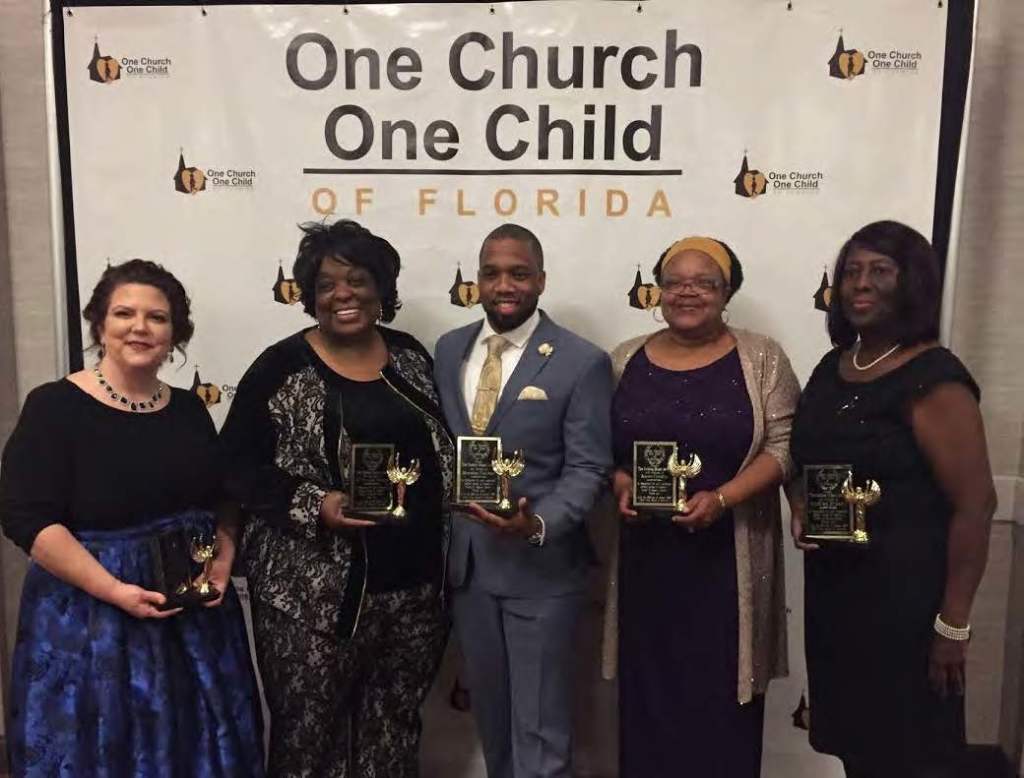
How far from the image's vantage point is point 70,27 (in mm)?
2557

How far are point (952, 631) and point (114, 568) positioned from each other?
5.99ft

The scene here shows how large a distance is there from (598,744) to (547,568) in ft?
3.38

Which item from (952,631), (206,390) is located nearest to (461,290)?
(206,390)

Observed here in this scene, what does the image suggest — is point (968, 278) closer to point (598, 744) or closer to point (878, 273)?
point (878, 273)

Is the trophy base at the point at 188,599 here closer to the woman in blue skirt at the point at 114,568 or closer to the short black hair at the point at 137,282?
the woman in blue skirt at the point at 114,568

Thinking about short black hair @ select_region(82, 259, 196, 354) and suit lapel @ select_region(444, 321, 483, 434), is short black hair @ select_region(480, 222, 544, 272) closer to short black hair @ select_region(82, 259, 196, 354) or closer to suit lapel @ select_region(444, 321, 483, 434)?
suit lapel @ select_region(444, 321, 483, 434)

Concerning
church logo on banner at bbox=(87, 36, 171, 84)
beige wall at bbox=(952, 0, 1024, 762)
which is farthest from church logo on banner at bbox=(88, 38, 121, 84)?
beige wall at bbox=(952, 0, 1024, 762)

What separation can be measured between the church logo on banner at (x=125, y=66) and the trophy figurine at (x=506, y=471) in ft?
5.53

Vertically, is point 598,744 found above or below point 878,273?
below

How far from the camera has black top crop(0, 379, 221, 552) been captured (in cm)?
173

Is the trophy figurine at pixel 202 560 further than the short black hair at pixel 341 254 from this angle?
No

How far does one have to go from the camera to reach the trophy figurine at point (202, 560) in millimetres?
1803

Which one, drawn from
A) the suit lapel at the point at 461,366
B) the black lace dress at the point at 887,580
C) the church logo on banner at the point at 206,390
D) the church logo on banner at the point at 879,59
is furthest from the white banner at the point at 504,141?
the black lace dress at the point at 887,580

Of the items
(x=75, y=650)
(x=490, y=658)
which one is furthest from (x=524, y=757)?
(x=75, y=650)
